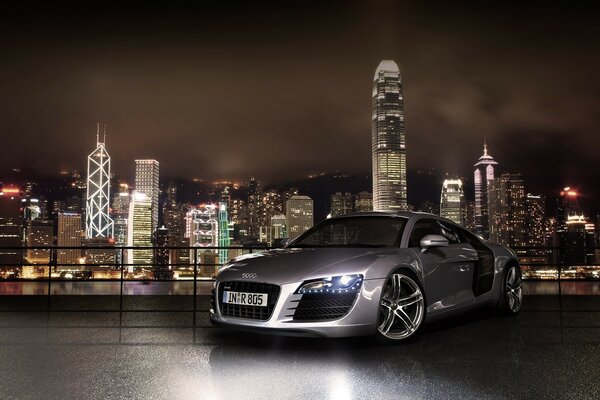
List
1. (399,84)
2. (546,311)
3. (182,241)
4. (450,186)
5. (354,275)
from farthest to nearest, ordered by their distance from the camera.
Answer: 1. (399,84)
2. (450,186)
3. (182,241)
4. (546,311)
5. (354,275)

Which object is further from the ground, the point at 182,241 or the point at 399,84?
the point at 399,84

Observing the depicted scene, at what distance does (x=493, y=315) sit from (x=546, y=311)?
4.02 feet

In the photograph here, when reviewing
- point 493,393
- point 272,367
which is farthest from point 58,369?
point 493,393

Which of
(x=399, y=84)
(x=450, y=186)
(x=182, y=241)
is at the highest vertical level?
(x=399, y=84)

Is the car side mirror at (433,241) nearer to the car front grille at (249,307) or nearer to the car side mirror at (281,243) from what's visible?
the car front grille at (249,307)

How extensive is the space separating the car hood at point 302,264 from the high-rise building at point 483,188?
122762 mm

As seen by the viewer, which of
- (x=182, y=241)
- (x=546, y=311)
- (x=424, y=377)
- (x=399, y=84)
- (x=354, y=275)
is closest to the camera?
(x=424, y=377)

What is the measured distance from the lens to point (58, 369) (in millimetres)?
4793

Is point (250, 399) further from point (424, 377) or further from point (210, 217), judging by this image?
point (210, 217)

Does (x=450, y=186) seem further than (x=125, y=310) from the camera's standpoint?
Yes

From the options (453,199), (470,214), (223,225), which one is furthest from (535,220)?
(223,225)

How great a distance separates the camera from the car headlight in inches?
207

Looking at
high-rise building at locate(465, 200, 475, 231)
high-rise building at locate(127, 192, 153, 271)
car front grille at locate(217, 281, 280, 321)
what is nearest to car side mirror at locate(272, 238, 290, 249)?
car front grille at locate(217, 281, 280, 321)

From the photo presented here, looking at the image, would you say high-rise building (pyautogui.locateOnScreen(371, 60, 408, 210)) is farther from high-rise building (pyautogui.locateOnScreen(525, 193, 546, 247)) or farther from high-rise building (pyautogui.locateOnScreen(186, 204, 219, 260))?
high-rise building (pyautogui.locateOnScreen(186, 204, 219, 260))
